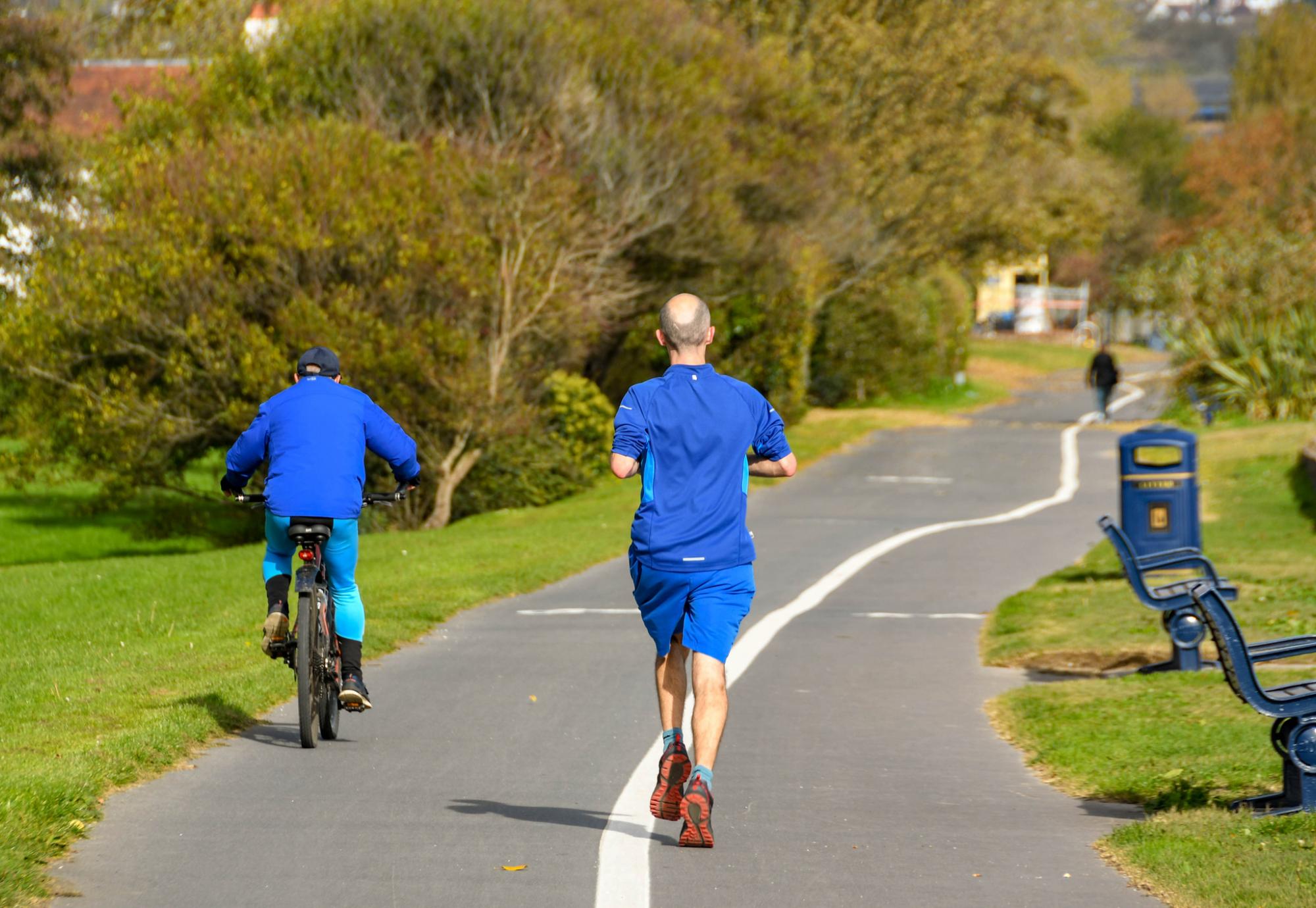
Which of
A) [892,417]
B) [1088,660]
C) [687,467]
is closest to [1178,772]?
[687,467]

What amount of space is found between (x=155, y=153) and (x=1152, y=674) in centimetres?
1601

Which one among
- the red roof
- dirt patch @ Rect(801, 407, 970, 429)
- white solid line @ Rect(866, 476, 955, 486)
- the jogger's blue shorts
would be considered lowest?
white solid line @ Rect(866, 476, 955, 486)

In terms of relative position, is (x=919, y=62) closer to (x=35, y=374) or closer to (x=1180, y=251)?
(x=1180, y=251)

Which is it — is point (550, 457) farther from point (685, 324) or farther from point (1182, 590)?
point (685, 324)

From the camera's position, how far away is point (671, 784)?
627 cm

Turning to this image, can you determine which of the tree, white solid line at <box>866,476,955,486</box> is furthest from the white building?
white solid line at <box>866,476,955,486</box>

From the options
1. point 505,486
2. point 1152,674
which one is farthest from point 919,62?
point 1152,674

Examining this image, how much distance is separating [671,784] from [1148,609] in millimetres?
7530

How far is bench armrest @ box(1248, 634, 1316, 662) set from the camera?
23.9 ft

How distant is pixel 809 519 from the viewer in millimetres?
21281

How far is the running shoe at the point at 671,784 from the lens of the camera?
6262 mm

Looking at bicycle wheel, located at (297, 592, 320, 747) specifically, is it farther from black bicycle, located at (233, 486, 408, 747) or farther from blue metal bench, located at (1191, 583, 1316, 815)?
blue metal bench, located at (1191, 583, 1316, 815)

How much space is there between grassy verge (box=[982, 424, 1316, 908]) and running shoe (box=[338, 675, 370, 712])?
3.09m

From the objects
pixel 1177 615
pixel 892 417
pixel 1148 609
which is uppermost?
pixel 1177 615
